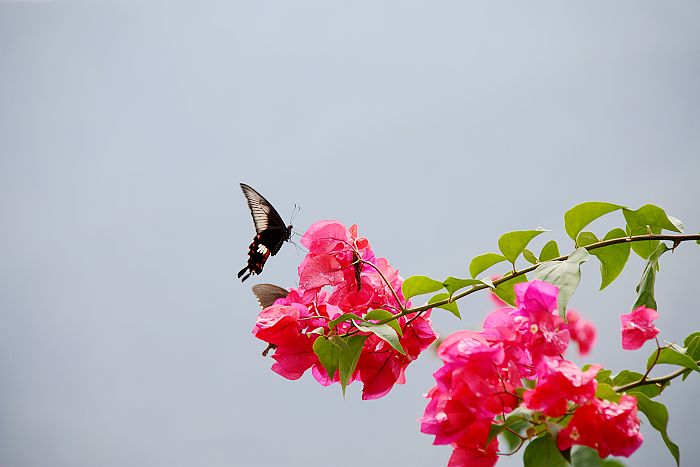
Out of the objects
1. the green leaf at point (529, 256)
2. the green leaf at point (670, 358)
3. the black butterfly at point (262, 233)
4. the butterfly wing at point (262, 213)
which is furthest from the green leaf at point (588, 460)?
the butterfly wing at point (262, 213)

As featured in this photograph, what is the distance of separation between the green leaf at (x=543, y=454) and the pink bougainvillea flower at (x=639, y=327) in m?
0.13

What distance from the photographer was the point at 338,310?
0.55 metres

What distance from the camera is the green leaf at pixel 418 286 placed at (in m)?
0.53

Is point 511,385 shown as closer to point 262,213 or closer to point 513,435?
point 513,435

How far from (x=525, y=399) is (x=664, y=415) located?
4.5 inches

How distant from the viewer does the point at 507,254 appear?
559mm

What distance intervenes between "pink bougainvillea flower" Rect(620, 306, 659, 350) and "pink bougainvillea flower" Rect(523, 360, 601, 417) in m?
0.12

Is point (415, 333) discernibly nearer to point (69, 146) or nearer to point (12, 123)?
point (69, 146)

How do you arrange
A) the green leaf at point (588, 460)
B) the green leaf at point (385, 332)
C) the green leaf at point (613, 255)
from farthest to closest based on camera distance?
the green leaf at point (613, 255)
the green leaf at point (385, 332)
the green leaf at point (588, 460)

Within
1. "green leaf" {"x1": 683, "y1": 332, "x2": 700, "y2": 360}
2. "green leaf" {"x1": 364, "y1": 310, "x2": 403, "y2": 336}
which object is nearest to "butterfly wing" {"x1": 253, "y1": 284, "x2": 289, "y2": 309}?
"green leaf" {"x1": 364, "y1": 310, "x2": 403, "y2": 336}

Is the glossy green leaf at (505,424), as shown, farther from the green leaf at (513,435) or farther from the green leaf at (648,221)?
the green leaf at (648,221)

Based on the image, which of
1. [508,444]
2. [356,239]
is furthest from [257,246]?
[508,444]

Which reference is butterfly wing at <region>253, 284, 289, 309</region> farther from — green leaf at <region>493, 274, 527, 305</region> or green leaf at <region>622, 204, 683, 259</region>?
green leaf at <region>622, 204, 683, 259</region>

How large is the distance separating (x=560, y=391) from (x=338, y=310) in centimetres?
21
